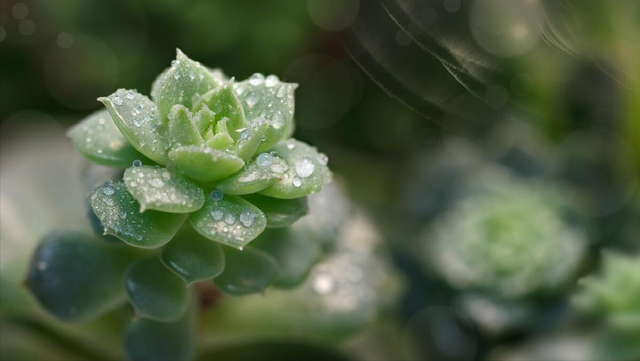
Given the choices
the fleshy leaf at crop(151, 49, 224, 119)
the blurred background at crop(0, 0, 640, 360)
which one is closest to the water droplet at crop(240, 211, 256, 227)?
the fleshy leaf at crop(151, 49, 224, 119)

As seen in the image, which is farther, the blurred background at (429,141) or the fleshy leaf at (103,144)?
the blurred background at (429,141)

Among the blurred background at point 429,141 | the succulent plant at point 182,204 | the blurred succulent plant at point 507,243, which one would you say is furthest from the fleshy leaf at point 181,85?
the blurred succulent plant at point 507,243

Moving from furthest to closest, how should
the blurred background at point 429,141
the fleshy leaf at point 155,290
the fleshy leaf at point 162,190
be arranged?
the blurred background at point 429,141, the fleshy leaf at point 155,290, the fleshy leaf at point 162,190

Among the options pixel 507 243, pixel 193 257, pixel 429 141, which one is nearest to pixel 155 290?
pixel 193 257

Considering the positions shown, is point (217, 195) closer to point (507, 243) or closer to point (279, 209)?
point (279, 209)

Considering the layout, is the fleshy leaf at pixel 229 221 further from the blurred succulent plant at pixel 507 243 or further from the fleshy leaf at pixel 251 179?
the blurred succulent plant at pixel 507 243

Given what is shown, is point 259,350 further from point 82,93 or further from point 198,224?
point 82,93
